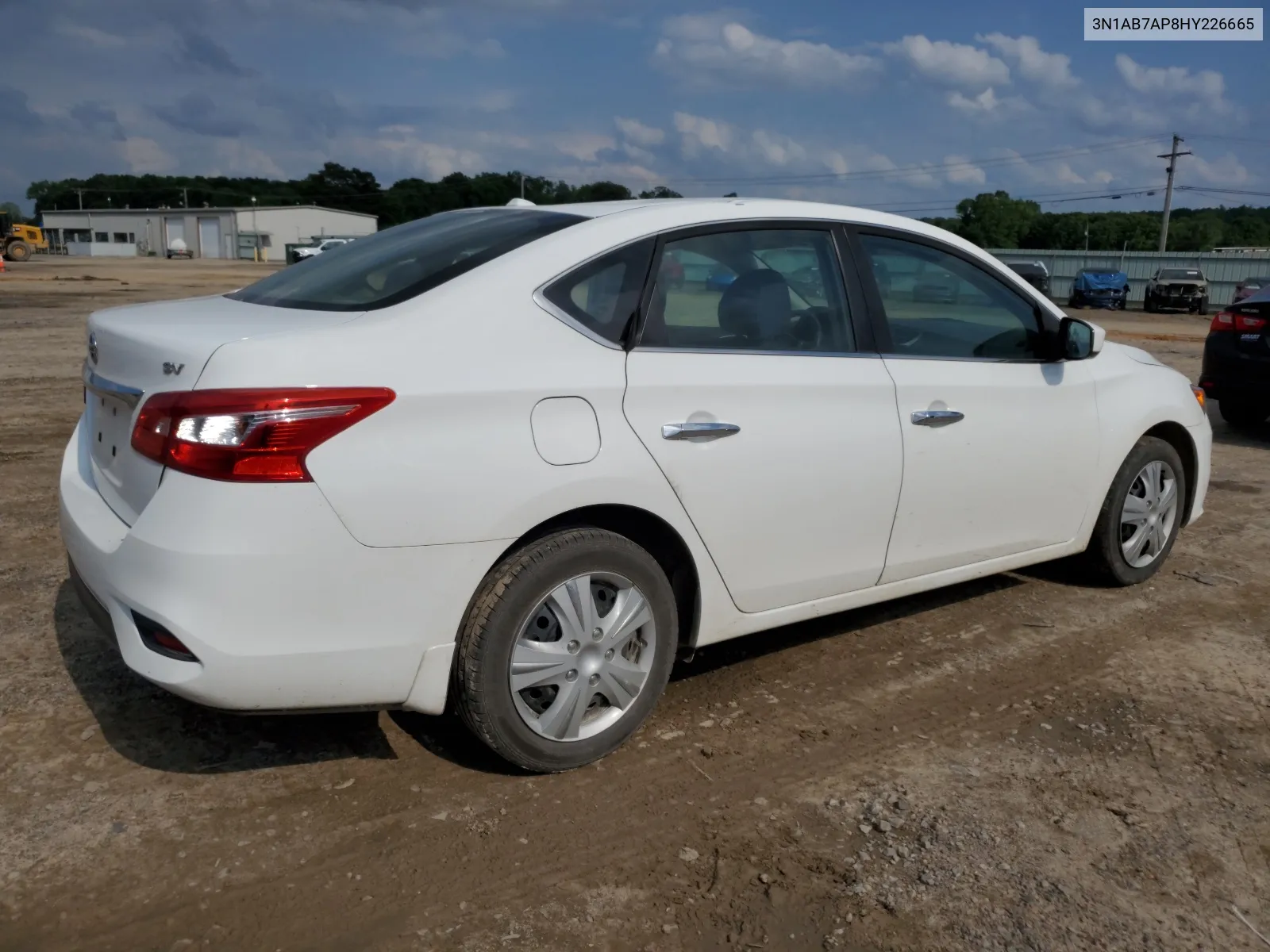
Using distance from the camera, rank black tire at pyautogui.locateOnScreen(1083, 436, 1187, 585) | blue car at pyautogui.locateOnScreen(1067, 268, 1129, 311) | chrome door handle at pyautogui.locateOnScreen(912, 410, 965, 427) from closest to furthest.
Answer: chrome door handle at pyautogui.locateOnScreen(912, 410, 965, 427), black tire at pyautogui.locateOnScreen(1083, 436, 1187, 585), blue car at pyautogui.locateOnScreen(1067, 268, 1129, 311)

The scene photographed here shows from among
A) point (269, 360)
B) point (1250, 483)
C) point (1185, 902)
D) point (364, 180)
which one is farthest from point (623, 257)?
point (364, 180)

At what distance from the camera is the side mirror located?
4.28 m

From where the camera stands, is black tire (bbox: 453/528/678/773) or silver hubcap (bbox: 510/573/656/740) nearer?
black tire (bbox: 453/528/678/773)

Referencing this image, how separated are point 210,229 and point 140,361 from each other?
355 ft

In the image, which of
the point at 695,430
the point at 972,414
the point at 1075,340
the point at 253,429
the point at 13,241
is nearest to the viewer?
the point at 253,429

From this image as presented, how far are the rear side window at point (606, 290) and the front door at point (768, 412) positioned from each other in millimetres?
63

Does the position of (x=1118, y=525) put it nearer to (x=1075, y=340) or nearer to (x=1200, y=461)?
(x=1200, y=461)

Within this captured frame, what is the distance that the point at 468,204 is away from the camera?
85.6m

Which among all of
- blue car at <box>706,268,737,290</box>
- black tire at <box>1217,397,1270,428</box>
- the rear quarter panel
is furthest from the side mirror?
black tire at <box>1217,397,1270,428</box>

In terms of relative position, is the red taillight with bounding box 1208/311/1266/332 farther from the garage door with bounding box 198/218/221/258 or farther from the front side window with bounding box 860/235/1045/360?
the garage door with bounding box 198/218/221/258

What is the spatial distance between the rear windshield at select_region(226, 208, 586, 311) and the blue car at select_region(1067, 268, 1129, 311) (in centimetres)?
3816

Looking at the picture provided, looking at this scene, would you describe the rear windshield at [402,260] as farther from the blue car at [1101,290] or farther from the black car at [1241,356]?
the blue car at [1101,290]

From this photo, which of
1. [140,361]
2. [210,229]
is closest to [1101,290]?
[140,361]

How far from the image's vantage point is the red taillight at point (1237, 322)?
872 cm
